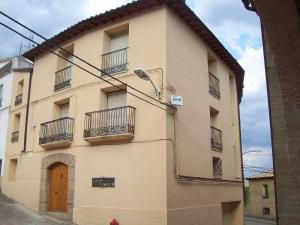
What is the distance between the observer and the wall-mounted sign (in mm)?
12182

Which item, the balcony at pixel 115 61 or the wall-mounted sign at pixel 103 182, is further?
the balcony at pixel 115 61

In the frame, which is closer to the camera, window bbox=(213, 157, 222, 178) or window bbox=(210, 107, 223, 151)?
window bbox=(210, 107, 223, 151)

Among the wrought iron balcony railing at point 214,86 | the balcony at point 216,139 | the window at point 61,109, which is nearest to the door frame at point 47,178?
the window at point 61,109

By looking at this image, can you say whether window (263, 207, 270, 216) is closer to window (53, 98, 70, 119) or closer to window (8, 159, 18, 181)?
window (8, 159, 18, 181)

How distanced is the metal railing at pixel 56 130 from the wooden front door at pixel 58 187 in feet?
3.52

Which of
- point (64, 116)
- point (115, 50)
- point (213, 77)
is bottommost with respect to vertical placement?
point (64, 116)

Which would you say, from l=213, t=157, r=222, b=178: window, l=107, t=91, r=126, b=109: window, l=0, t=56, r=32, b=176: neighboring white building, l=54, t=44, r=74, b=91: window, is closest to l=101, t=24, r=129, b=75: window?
l=107, t=91, r=126, b=109: window

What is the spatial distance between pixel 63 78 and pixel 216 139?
682cm

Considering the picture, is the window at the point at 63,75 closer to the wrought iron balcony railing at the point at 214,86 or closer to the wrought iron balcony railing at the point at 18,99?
the wrought iron balcony railing at the point at 18,99

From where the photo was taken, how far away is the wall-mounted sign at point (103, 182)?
1218 cm

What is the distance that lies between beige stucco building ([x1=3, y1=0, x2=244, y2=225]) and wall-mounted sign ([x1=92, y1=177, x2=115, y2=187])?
0.03 m

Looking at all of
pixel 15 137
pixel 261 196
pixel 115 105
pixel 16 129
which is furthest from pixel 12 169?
pixel 261 196

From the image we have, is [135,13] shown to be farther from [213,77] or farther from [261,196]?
[261,196]

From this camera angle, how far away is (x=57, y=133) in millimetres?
14406
